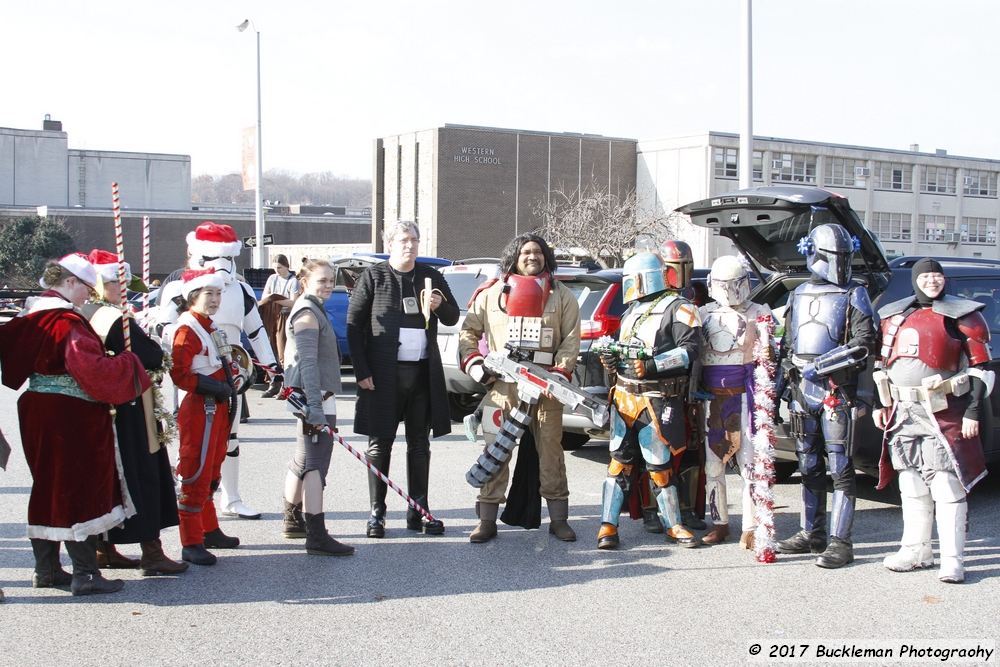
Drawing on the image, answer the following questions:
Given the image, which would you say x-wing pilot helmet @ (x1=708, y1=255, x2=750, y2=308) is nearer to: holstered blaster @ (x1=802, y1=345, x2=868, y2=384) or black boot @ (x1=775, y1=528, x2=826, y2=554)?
holstered blaster @ (x1=802, y1=345, x2=868, y2=384)

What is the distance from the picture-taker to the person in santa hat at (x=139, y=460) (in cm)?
501

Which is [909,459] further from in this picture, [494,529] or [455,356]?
[455,356]

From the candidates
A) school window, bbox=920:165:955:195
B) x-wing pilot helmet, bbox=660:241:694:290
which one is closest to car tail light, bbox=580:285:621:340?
x-wing pilot helmet, bbox=660:241:694:290

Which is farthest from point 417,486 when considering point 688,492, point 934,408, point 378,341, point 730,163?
point 730,163

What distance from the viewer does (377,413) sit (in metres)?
6.16

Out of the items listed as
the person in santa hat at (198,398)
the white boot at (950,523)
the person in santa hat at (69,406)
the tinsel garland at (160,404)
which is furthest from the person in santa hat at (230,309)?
the white boot at (950,523)

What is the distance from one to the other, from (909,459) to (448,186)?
1949 inches

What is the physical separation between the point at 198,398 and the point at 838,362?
3.91 m

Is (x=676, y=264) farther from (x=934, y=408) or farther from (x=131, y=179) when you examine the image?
(x=131, y=179)

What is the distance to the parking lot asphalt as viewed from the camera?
4168 mm

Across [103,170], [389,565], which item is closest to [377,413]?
[389,565]

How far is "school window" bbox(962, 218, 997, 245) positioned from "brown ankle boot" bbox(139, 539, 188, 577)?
67.2m

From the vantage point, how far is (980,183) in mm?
63531

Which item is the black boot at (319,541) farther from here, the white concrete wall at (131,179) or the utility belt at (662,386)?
the white concrete wall at (131,179)
